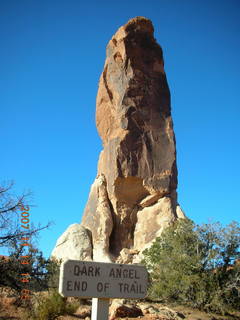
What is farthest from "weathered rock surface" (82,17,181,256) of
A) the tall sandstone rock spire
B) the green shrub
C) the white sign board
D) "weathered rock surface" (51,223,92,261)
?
the white sign board

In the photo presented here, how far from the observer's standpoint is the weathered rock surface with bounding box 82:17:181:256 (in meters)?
24.7

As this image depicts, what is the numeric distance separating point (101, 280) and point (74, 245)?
1854cm

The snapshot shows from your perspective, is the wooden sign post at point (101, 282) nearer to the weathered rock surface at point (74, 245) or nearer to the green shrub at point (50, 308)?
the green shrub at point (50, 308)

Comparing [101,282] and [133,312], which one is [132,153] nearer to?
[133,312]

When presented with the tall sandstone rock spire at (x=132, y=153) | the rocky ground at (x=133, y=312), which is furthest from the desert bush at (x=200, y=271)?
the tall sandstone rock spire at (x=132, y=153)

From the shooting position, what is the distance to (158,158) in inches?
1024

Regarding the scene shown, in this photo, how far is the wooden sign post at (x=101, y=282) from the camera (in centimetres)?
550

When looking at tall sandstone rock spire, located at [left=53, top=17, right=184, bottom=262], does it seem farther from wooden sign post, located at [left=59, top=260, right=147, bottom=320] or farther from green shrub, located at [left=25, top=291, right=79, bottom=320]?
wooden sign post, located at [left=59, top=260, right=147, bottom=320]

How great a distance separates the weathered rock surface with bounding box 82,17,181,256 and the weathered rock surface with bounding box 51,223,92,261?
2.83 feet

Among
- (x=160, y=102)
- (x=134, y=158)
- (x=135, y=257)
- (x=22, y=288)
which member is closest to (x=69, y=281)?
(x=22, y=288)

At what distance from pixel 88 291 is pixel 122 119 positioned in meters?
21.4

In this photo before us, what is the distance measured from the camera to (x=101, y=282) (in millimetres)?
5754

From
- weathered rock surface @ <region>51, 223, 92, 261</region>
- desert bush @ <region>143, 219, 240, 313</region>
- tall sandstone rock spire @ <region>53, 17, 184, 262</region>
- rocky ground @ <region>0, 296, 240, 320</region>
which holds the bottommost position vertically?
rocky ground @ <region>0, 296, 240, 320</region>

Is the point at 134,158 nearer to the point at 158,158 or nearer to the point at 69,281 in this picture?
the point at 158,158
